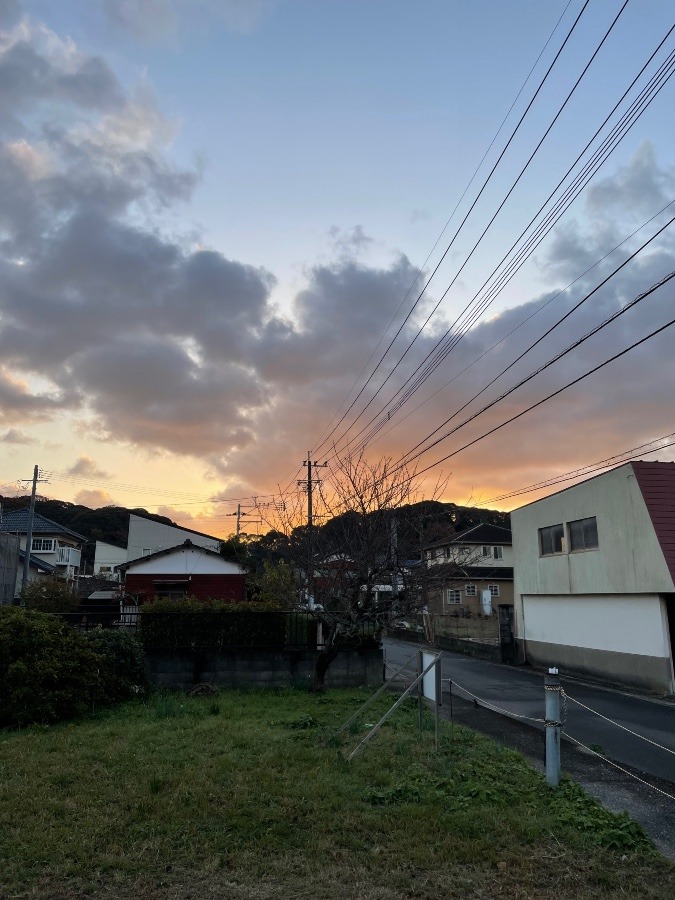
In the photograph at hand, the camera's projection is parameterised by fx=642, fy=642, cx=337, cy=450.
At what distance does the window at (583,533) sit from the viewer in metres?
19.7

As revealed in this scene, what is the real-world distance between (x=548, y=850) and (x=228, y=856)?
2.51 m

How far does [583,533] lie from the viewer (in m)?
20.3

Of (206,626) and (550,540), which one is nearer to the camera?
(206,626)

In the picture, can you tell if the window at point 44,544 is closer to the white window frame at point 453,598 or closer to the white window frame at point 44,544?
the white window frame at point 44,544

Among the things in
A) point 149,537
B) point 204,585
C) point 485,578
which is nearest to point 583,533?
point 204,585

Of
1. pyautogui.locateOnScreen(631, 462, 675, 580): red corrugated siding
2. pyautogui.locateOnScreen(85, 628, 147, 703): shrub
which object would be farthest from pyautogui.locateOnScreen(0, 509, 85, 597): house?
pyautogui.locateOnScreen(631, 462, 675, 580): red corrugated siding

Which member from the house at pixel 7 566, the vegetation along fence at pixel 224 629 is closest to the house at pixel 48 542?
the house at pixel 7 566

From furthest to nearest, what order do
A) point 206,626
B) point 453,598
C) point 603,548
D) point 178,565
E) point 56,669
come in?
point 453,598 < point 178,565 < point 603,548 < point 206,626 < point 56,669

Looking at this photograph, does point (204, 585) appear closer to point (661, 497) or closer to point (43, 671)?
point (43, 671)

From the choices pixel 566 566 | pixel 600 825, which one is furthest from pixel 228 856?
pixel 566 566

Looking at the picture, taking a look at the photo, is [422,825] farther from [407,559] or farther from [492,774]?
[407,559]

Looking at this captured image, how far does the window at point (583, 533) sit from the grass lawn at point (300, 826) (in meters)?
12.6

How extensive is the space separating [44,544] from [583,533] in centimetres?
4610

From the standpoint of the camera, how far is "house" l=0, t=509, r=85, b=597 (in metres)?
44.7
